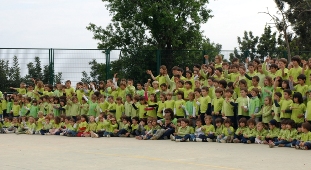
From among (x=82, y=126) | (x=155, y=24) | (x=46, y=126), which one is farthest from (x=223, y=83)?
(x=155, y=24)

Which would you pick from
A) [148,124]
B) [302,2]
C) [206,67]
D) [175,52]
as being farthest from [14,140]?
[302,2]

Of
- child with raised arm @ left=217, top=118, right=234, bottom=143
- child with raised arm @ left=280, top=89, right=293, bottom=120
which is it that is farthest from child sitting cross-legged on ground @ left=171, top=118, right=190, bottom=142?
child with raised arm @ left=280, top=89, right=293, bottom=120

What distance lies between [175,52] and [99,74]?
3.33 meters

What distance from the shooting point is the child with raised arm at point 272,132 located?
49.7 feet

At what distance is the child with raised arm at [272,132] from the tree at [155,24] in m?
23.8

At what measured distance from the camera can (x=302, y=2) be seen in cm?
4759

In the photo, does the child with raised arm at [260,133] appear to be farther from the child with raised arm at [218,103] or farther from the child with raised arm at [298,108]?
the child with raised arm at [218,103]

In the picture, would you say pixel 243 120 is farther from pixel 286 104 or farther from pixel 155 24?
pixel 155 24

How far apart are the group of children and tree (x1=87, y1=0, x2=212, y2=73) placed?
18065 millimetres

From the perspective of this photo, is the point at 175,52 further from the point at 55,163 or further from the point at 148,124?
the point at 55,163

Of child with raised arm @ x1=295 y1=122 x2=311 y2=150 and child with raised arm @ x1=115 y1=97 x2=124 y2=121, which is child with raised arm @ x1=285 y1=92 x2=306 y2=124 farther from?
child with raised arm @ x1=115 y1=97 x2=124 y2=121

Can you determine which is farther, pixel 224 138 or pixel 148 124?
pixel 148 124

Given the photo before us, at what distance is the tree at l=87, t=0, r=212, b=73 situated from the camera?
39.4m

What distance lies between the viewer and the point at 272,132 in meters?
15.3
